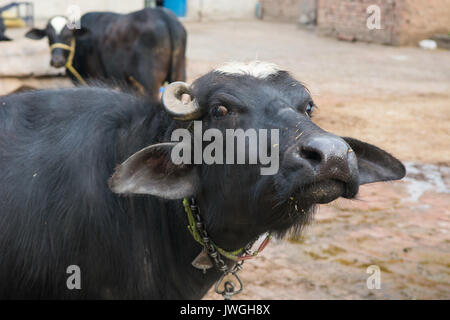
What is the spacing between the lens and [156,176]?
2.46 m

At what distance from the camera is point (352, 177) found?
220 centimetres

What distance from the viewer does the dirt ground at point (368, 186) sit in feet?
13.6

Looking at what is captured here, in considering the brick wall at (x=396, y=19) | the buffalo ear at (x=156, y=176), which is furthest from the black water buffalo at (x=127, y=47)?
the brick wall at (x=396, y=19)

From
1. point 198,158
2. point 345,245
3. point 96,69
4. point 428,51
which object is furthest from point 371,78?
point 198,158

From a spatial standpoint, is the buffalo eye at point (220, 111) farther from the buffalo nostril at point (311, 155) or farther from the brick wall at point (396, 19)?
the brick wall at point (396, 19)

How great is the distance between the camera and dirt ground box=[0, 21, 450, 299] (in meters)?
4.15

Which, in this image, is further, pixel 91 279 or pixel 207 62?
pixel 207 62

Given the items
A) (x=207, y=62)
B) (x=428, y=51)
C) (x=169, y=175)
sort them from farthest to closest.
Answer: (x=428, y=51) < (x=207, y=62) < (x=169, y=175)

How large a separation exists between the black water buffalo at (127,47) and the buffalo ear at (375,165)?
4686 mm

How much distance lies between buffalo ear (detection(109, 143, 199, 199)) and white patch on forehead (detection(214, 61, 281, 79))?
421mm

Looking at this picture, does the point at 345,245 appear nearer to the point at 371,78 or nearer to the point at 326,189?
the point at 326,189

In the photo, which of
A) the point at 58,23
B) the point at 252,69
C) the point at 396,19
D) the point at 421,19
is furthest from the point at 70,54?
the point at 421,19

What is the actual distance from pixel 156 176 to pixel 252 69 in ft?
2.04
